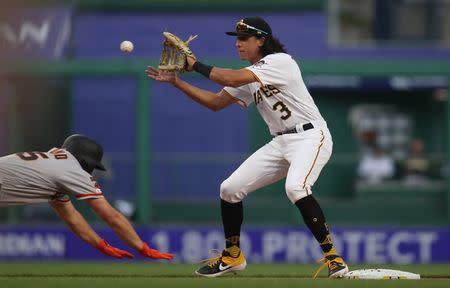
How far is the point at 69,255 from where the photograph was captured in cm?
1333

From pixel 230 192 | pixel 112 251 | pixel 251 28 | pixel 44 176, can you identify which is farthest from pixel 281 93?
pixel 44 176

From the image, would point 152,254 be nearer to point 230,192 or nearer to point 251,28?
point 230,192

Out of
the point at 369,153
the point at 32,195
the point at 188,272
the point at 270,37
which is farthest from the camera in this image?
the point at 369,153

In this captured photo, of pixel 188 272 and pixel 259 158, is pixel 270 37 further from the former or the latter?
pixel 188 272

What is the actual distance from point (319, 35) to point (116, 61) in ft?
17.9

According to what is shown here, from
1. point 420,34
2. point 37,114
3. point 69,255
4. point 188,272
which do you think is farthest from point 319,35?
point 188,272

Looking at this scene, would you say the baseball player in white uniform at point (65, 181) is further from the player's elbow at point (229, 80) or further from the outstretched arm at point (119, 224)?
the player's elbow at point (229, 80)

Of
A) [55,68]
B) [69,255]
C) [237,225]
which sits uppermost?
[55,68]

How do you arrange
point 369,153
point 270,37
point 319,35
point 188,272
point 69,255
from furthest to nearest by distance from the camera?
1. point 319,35
2. point 369,153
3. point 69,255
4. point 188,272
5. point 270,37

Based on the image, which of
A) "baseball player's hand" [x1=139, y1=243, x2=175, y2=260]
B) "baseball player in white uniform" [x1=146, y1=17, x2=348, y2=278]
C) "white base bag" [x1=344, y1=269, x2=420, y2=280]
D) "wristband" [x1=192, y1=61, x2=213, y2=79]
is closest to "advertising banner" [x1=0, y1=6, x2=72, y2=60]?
"baseball player in white uniform" [x1=146, y1=17, x2=348, y2=278]

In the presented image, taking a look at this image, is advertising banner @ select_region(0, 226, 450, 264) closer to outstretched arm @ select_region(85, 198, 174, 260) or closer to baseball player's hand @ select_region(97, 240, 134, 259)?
baseball player's hand @ select_region(97, 240, 134, 259)

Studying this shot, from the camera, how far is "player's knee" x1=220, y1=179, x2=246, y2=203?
8836mm

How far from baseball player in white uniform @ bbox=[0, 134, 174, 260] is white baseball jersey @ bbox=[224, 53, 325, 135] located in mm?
1287

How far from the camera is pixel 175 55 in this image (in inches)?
345
